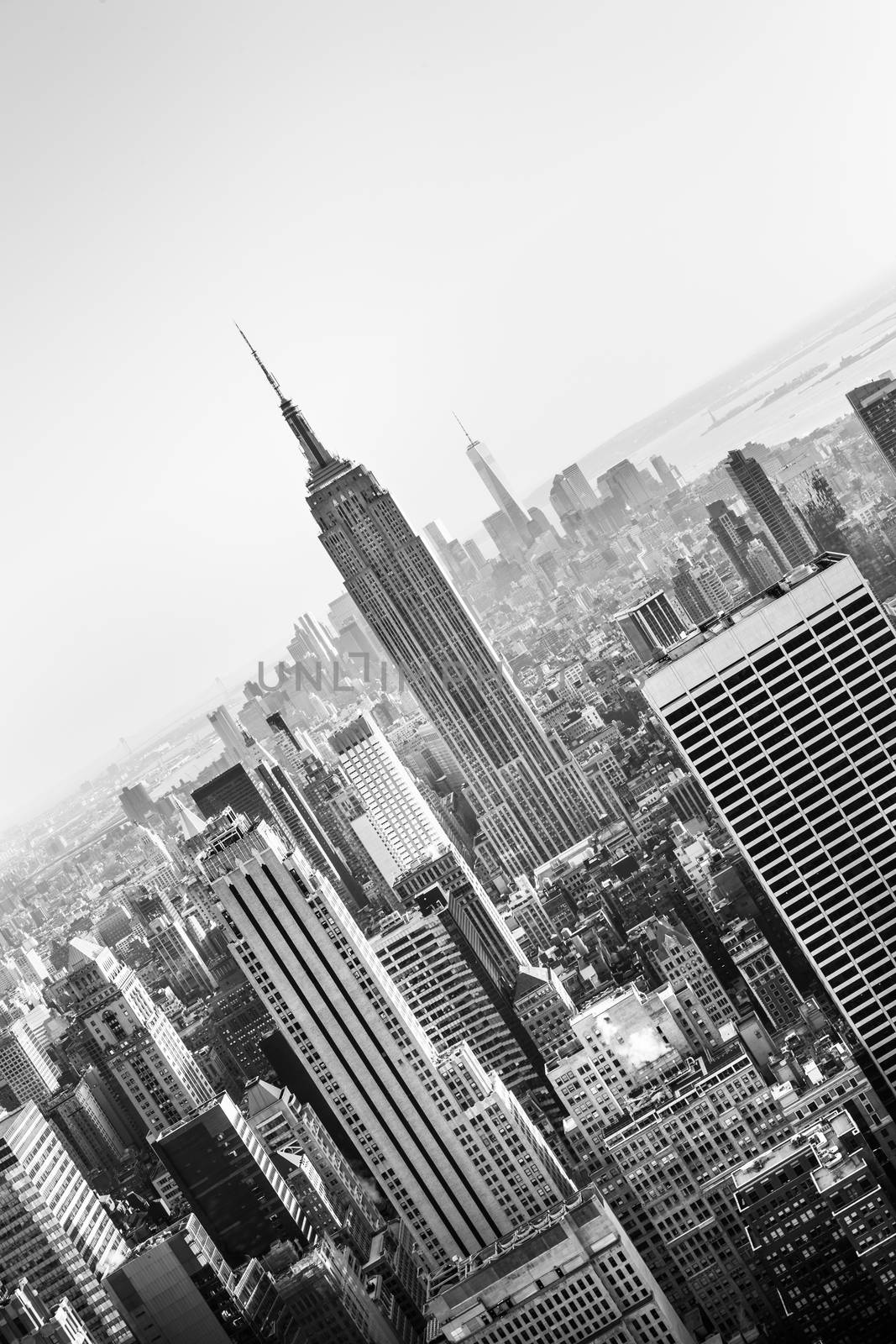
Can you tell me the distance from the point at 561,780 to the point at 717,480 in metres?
13.1

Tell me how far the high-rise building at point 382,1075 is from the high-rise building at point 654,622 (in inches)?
1016

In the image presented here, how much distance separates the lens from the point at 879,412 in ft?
121

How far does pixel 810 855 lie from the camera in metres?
15.5

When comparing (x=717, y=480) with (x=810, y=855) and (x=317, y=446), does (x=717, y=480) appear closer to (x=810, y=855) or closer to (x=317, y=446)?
(x=317, y=446)

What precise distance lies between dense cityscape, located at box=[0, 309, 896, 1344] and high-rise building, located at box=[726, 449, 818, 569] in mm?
1293

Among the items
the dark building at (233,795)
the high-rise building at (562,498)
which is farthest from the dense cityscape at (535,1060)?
the high-rise building at (562,498)

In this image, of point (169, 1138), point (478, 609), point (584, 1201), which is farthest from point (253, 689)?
point (584, 1201)

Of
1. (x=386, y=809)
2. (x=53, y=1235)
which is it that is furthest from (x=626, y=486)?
(x=53, y=1235)

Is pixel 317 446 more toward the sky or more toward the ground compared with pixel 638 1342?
more toward the sky

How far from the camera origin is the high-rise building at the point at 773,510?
37.8 metres

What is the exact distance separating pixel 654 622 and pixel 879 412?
29.3ft

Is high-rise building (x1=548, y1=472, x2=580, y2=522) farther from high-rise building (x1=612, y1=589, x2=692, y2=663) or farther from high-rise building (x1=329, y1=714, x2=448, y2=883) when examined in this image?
high-rise building (x1=329, y1=714, x2=448, y2=883)

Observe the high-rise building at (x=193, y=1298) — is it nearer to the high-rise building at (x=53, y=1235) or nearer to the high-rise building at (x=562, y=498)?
the high-rise building at (x=53, y=1235)

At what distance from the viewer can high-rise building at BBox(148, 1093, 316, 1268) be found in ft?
59.6
